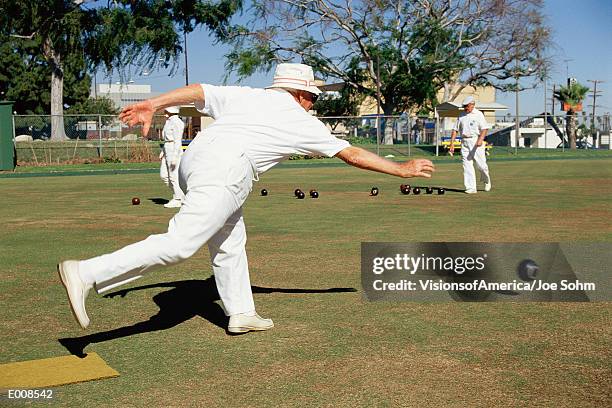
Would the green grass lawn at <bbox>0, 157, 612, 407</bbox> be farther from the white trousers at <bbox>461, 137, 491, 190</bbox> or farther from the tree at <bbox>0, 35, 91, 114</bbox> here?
the tree at <bbox>0, 35, 91, 114</bbox>

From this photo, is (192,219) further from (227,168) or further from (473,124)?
(473,124)

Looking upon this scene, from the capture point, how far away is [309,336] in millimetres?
5875

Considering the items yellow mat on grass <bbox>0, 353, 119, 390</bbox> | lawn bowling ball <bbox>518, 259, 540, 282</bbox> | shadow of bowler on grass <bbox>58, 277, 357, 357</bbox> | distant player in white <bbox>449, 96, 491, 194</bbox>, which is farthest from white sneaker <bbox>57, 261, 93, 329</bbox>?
distant player in white <bbox>449, 96, 491, 194</bbox>

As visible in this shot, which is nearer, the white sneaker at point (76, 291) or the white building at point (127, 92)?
the white sneaker at point (76, 291)

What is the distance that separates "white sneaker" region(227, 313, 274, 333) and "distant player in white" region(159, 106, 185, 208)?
9.38m

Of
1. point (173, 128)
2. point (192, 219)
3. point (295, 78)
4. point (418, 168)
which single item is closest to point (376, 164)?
point (418, 168)

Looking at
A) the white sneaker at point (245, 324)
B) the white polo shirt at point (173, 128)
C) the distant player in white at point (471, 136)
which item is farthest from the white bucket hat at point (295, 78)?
the distant player in white at point (471, 136)

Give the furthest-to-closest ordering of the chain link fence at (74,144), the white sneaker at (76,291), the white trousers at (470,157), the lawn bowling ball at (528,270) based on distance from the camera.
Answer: the chain link fence at (74,144)
the white trousers at (470,157)
the lawn bowling ball at (528,270)
the white sneaker at (76,291)

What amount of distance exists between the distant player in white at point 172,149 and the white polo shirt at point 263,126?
925 cm

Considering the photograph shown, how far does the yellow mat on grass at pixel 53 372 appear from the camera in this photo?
4.74 metres

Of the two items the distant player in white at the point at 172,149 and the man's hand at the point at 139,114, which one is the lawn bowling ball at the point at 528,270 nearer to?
the man's hand at the point at 139,114

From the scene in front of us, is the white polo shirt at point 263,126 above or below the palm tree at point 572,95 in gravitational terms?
below

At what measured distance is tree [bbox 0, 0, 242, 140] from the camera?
167ft

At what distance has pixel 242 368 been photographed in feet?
16.7
